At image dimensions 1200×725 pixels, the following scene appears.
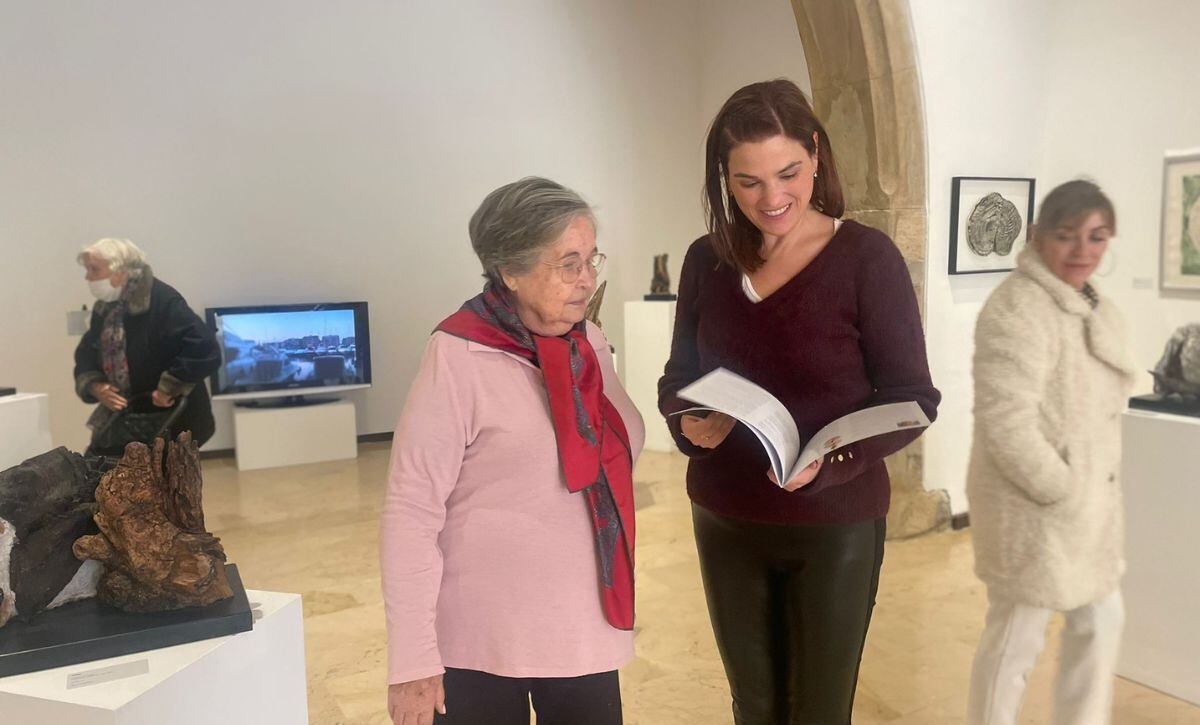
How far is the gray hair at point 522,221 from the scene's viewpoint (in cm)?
147

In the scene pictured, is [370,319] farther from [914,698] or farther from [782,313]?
[782,313]

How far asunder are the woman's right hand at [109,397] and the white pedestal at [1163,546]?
384 cm

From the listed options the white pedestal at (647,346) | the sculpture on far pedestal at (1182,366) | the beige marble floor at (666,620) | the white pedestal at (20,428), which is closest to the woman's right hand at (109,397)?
the beige marble floor at (666,620)

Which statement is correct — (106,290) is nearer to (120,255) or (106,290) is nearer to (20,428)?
(120,255)

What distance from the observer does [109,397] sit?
3.90 meters

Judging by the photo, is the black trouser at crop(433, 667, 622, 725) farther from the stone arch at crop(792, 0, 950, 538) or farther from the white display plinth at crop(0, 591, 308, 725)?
the stone arch at crop(792, 0, 950, 538)

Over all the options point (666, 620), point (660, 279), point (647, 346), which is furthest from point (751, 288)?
point (660, 279)

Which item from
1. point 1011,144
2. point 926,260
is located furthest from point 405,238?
point 1011,144

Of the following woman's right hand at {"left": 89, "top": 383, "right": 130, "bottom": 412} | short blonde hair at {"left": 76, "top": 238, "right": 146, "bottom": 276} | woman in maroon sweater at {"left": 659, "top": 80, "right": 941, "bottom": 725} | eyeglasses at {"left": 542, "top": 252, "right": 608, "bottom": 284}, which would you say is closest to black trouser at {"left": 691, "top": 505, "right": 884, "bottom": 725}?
woman in maroon sweater at {"left": 659, "top": 80, "right": 941, "bottom": 725}

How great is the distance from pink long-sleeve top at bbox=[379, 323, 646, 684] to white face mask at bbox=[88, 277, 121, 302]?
3.47m

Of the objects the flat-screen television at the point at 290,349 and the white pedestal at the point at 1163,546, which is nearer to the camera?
the white pedestal at the point at 1163,546

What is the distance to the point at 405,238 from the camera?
7516 millimetres

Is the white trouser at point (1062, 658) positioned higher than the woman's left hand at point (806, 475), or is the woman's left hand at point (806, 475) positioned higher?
the woman's left hand at point (806, 475)

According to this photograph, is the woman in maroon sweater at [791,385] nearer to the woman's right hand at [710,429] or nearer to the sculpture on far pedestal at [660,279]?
the woman's right hand at [710,429]
